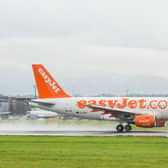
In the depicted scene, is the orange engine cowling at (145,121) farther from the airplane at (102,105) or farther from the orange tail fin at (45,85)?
the orange tail fin at (45,85)

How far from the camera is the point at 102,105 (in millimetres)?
42688

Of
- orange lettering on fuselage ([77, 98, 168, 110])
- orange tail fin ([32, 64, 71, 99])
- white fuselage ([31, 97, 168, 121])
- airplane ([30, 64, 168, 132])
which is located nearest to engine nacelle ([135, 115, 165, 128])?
airplane ([30, 64, 168, 132])

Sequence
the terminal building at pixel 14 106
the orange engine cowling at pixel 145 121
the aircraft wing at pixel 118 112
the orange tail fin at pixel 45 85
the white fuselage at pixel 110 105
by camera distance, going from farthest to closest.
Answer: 1. the terminal building at pixel 14 106
2. the orange tail fin at pixel 45 85
3. the white fuselage at pixel 110 105
4. the aircraft wing at pixel 118 112
5. the orange engine cowling at pixel 145 121

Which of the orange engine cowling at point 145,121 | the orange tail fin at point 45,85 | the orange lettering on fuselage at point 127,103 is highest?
the orange tail fin at point 45,85

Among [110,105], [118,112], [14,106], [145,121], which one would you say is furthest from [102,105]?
[14,106]

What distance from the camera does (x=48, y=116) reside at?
344ft

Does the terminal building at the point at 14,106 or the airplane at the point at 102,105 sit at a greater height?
the airplane at the point at 102,105

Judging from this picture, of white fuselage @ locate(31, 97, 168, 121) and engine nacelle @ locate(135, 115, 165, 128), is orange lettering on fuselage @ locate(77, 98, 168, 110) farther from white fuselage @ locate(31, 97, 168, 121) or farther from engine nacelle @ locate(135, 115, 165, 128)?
engine nacelle @ locate(135, 115, 165, 128)

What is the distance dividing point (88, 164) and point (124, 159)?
6.42ft

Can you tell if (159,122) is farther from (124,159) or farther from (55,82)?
(124,159)

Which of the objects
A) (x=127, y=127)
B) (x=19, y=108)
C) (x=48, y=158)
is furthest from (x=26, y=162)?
(x=19, y=108)

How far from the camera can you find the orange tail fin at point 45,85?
4334 cm

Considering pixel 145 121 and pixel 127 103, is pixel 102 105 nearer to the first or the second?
pixel 127 103

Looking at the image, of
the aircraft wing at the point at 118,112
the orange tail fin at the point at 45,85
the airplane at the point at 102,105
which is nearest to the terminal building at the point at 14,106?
the orange tail fin at the point at 45,85
